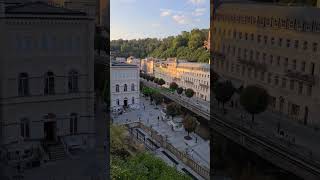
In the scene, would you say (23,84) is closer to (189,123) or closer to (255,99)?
(255,99)

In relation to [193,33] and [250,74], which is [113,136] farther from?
[250,74]

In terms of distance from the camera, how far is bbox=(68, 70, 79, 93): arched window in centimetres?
174

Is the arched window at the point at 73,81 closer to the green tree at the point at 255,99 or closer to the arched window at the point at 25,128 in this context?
the arched window at the point at 25,128

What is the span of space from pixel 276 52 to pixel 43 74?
95 centimetres

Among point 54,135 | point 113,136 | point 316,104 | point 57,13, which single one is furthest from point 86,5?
point 113,136

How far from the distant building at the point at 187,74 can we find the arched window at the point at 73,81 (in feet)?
2.54

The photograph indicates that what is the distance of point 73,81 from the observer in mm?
1741

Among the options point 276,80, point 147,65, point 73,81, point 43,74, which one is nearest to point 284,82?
point 276,80

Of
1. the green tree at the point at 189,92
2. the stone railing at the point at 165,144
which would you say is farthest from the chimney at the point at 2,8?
the stone railing at the point at 165,144

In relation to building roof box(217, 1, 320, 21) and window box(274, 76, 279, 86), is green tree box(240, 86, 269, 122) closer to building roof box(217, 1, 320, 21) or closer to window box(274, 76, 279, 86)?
window box(274, 76, 279, 86)

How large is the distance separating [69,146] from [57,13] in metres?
0.54

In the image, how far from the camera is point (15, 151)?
5.51 ft

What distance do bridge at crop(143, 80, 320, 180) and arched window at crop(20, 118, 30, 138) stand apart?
865 millimetres

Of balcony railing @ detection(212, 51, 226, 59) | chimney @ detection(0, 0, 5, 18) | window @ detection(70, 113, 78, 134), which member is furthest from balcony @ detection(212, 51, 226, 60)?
chimney @ detection(0, 0, 5, 18)
